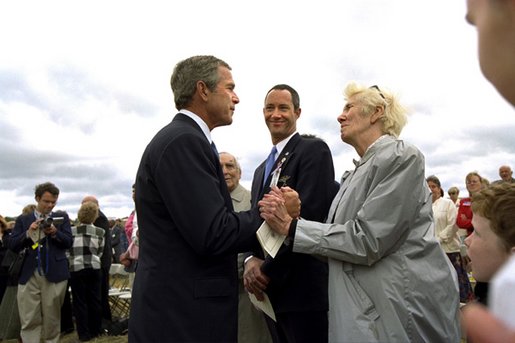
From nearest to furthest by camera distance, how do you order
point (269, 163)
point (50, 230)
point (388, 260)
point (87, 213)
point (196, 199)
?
1. point (196, 199)
2. point (388, 260)
3. point (269, 163)
4. point (50, 230)
5. point (87, 213)

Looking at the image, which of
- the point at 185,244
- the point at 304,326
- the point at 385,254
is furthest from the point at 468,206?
the point at 185,244

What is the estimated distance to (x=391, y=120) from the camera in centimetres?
294

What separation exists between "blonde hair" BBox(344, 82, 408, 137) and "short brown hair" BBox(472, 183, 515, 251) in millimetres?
975

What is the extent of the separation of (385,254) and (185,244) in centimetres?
98

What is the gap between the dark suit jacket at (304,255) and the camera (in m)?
2.96

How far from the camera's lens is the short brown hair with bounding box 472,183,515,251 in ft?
6.05

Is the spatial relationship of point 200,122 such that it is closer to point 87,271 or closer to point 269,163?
point 269,163

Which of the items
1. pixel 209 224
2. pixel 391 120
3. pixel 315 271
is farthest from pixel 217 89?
pixel 315 271

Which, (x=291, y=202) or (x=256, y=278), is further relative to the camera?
(x=256, y=278)

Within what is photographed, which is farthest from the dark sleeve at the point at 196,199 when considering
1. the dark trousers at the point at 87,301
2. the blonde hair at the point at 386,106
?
the dark trousers at the point at 87,301

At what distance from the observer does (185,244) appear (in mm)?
2305

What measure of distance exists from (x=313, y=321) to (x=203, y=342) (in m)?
0.91

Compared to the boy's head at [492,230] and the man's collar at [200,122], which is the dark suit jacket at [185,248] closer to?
the man's collar at [200,122]

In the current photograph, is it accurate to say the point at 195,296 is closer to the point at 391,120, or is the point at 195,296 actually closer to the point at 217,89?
the point at 217,89
